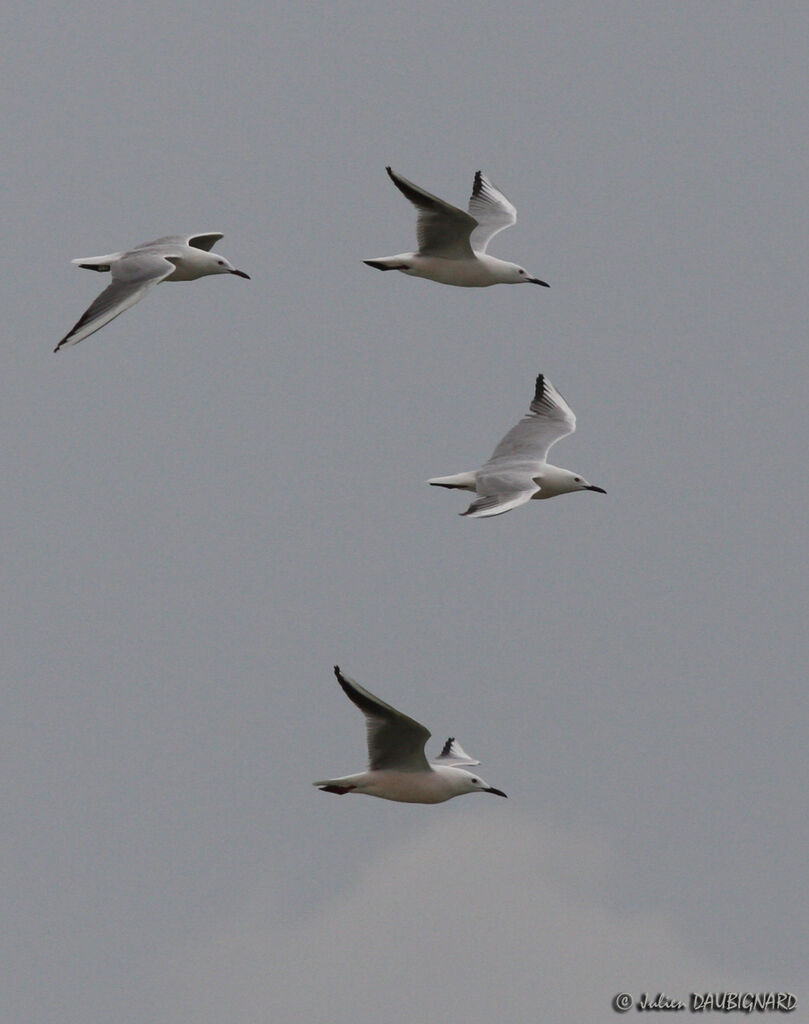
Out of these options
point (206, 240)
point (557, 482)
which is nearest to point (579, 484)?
point (557, 482)

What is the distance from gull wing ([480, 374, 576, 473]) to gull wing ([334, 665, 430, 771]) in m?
4.62

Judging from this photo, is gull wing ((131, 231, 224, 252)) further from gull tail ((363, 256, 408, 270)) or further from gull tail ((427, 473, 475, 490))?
gull tail ((427, 473, 475, 490))

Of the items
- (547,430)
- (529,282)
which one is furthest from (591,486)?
(529,282)

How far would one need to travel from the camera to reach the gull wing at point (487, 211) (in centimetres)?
2173

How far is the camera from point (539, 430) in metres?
20.4

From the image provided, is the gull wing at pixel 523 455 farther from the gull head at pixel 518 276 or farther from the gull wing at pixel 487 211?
the gull wing at pixel 487 211

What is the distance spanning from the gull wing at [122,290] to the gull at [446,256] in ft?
7.70

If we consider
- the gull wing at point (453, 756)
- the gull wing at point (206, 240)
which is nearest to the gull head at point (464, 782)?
the gull wing at point (453, 756)

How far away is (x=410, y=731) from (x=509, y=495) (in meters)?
3.46

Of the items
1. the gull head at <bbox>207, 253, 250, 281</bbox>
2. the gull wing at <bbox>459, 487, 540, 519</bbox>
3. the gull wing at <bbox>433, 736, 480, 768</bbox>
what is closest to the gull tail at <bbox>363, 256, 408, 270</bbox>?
the gull head at <bbox>207, 253, 250, 281</bbox>

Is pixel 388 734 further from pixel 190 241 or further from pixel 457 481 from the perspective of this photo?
pixel 190 241

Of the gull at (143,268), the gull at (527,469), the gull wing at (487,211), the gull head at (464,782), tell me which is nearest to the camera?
the gull head at (464,782)

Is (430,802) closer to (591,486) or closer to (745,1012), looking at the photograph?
(745,1012)

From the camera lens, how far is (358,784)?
1536cm
